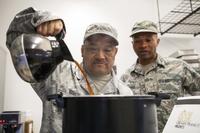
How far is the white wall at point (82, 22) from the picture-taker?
7.14 ft

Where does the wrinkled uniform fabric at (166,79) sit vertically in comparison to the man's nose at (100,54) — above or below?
below

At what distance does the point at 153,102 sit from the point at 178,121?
0.10 metres

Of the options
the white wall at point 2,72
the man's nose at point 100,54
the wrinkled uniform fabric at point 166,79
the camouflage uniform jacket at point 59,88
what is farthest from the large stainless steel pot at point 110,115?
the white wall at point 2,72

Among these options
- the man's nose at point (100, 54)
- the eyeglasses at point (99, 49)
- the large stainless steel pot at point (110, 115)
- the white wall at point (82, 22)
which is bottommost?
the large stainless steel pot at point (110, 115)

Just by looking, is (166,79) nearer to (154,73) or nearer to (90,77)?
(154,73)

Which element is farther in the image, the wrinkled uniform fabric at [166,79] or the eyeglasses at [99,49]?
the wrinkled uniform fabric at [166,79]

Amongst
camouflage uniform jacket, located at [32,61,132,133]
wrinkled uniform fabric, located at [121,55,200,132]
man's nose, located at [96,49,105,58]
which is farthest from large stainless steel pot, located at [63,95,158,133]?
wrinkled uniform fabric, located at [121,55,200,132]

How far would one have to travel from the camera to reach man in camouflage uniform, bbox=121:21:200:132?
5.16 ft

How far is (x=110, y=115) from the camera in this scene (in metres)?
0.51

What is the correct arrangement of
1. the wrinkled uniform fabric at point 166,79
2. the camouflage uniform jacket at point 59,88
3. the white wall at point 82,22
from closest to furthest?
the camouflage uniform jacket at point 59,88, the wrinkled uniform fabric at point 166,79, the white wall at point 82,22

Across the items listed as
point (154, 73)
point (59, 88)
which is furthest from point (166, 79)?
point (59, 88)

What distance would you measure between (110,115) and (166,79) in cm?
114

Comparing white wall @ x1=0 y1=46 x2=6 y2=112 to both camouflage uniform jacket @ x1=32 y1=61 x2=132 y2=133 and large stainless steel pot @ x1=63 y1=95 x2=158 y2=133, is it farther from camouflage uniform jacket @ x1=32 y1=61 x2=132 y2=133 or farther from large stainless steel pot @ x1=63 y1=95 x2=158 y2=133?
large stainless steel pot @ x1=63 y1=95 x2=158 y2=133

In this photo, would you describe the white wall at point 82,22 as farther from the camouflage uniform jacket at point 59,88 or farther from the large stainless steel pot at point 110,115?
the large stainless steel pot at point 110,115
